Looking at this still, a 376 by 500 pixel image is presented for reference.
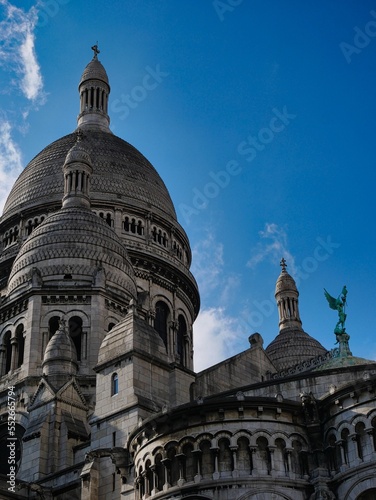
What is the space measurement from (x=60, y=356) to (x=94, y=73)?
41339 millimetres

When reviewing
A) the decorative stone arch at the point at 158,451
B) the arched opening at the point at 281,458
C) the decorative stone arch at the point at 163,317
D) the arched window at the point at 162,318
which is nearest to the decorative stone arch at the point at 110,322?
the decorative stone arch at the point at 163,317

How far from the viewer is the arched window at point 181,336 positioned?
65.5m

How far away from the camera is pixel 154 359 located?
131 ft

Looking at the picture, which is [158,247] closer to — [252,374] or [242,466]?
[252,374]

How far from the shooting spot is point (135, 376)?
128ft

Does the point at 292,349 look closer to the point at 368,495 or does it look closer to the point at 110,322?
the point at 110,322

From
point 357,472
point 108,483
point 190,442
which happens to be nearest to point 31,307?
point 108,483

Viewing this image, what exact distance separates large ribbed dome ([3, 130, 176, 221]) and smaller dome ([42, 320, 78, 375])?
68.2 ft

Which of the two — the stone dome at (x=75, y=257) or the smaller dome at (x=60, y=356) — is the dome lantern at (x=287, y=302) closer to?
the stone dome at (x=75, y=257)

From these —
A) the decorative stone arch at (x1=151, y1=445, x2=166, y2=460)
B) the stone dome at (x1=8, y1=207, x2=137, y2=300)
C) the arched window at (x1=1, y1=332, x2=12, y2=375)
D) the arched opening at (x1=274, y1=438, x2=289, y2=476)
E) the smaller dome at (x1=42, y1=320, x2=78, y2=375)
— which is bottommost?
the arched opening at (x1=274, y1=438, x2=289, y2=476)

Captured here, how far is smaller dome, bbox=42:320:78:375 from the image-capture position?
1853 inches

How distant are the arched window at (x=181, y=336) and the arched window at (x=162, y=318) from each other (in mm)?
1335

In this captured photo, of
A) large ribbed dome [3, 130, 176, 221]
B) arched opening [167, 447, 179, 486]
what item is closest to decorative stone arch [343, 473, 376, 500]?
arched opening [167, 447, 179, 486]

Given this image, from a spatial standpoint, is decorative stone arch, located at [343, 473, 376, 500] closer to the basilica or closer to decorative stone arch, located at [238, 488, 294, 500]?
the basilica
